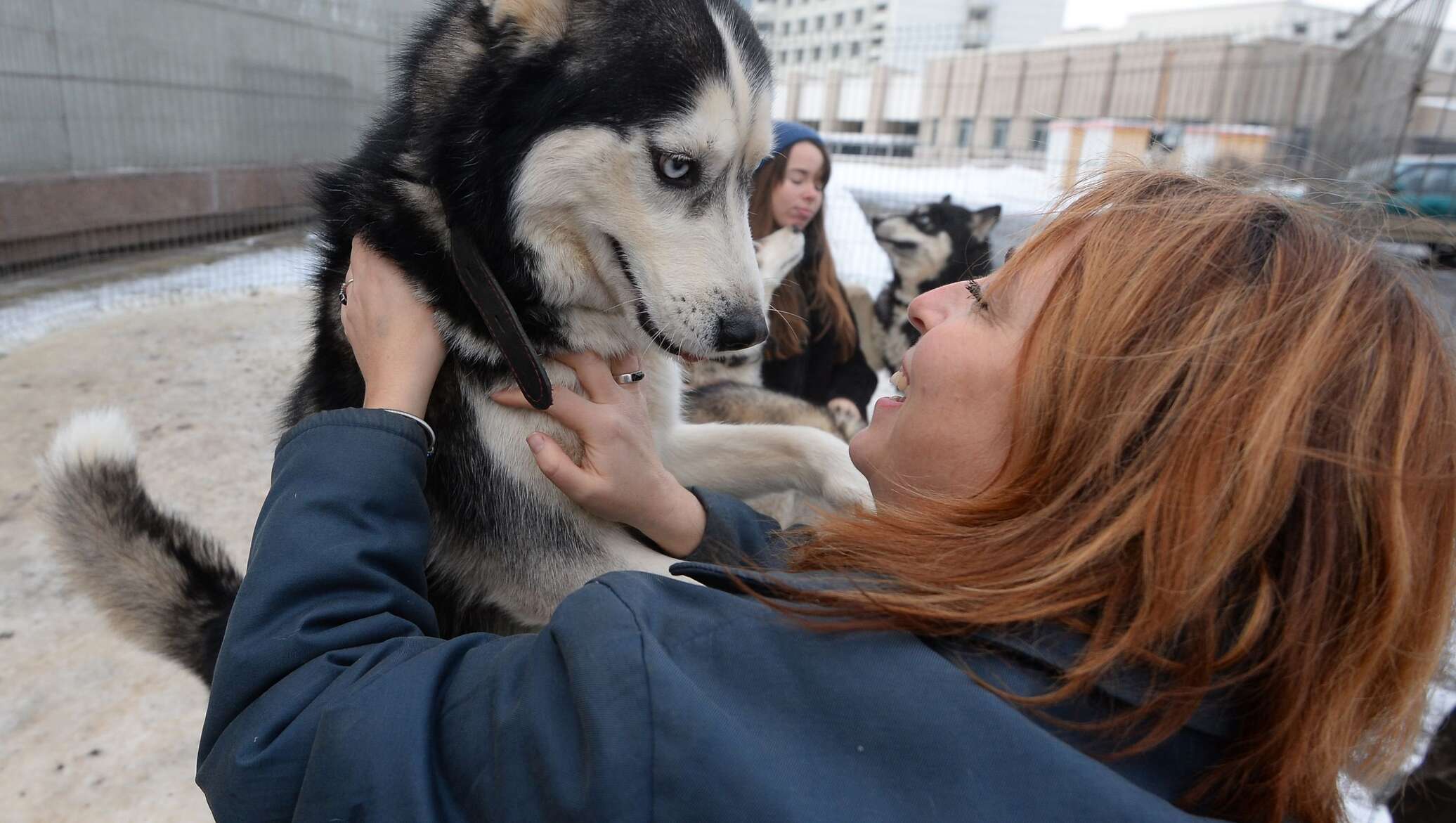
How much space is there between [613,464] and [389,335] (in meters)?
0.45

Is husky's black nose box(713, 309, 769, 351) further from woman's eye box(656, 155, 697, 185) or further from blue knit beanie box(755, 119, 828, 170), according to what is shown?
blue knit beanie box(755, 119, 828, 170)

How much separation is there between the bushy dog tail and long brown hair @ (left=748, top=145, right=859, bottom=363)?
201 centimetres

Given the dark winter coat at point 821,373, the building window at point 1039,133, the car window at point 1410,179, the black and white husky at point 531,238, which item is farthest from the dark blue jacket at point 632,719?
the building window at point 1039,133

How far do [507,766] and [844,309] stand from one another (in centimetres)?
318

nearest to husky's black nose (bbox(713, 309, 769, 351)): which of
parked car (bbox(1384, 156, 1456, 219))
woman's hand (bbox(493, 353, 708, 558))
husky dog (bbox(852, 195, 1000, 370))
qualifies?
woman's hand (bbox(493, 353, 708, 558))

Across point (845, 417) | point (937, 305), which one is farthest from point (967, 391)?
point (845, 417)

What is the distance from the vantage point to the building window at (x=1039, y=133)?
8.05 metres

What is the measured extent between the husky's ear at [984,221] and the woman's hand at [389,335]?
11.9 feet

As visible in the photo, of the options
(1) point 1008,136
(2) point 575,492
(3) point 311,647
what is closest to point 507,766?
(3) point 311,647

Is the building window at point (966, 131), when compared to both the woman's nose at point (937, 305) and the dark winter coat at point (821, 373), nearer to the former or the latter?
the dark winter coat at point (821, 373)

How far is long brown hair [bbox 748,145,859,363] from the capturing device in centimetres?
325

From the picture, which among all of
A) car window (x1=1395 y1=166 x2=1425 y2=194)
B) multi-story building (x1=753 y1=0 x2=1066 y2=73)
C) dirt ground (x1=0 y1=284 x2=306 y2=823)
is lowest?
dirt ground (x1=0 y1=284 x2=306 y2=823)

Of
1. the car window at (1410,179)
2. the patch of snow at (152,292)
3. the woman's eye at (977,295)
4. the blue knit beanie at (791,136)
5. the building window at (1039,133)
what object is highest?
the building window at (1039,133)

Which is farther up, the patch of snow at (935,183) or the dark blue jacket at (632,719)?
the patch of snow at (935,183)
